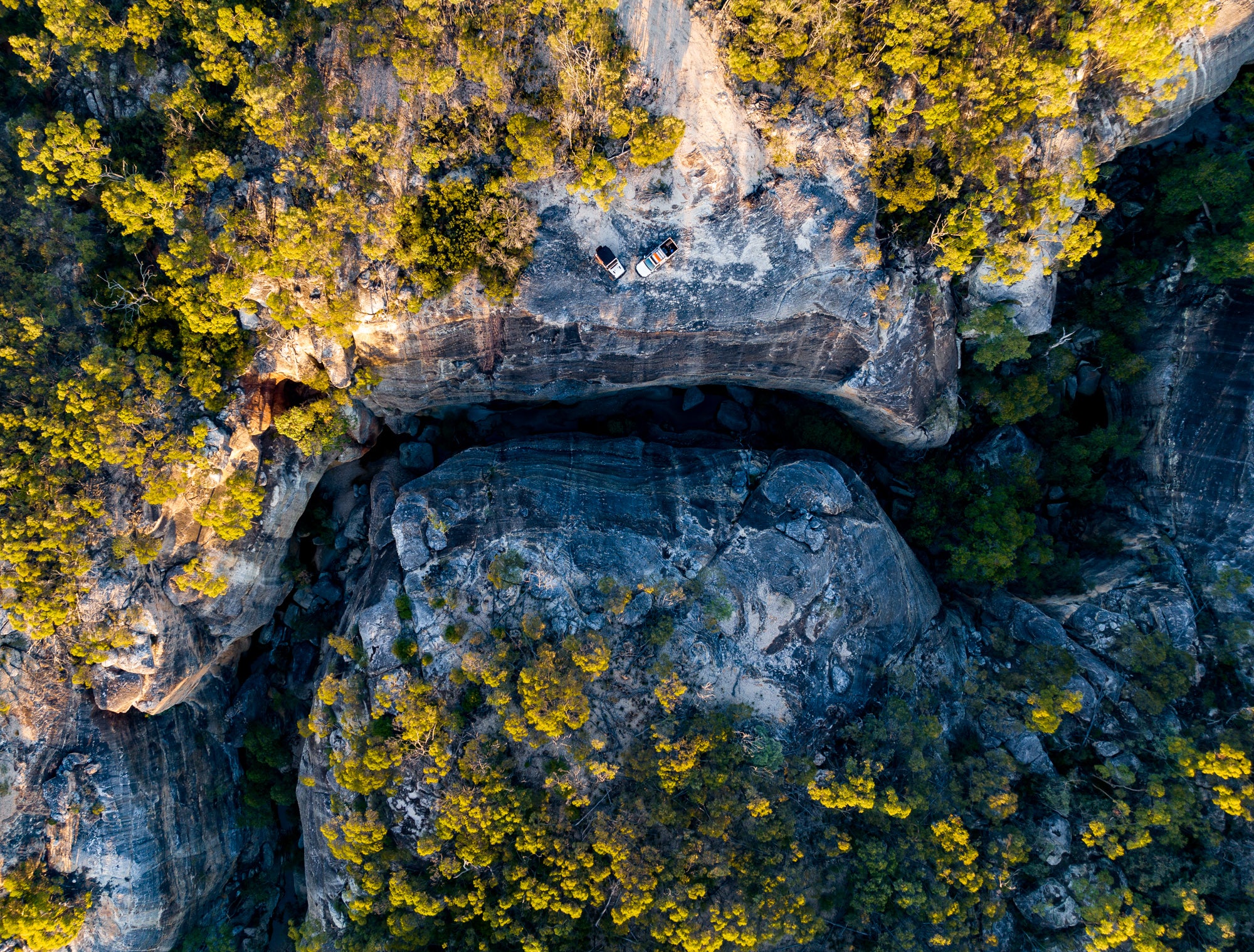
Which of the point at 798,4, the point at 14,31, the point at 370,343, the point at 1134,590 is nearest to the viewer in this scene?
the point at 798,4

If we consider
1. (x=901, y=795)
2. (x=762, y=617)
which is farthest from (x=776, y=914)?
(x=762, y=617)

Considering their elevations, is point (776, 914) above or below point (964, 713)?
below

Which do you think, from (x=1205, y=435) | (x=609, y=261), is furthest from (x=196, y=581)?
(x=1205, y=435)

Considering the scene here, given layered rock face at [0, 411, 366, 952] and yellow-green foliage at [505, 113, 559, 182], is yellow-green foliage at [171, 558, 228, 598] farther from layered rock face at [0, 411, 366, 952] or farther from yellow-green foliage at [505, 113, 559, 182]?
yellow-green foliage at [505, 113, 559, 182]

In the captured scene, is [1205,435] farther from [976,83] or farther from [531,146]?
[531,146]

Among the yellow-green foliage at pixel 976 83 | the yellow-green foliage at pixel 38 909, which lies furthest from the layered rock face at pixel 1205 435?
the yellow-green foliage at pixel 38 909

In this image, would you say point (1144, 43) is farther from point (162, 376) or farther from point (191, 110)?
point (162, 376)

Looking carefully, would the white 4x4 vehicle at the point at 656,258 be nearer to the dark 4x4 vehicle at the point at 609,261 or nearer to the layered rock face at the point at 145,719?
the dark 4x4 vehicle at the point at 609,261

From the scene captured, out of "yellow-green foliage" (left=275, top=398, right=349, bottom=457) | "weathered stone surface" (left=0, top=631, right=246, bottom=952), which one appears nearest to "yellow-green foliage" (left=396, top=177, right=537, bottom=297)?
"yellow-green foliage" (left=275, top=398, right=349, bottom=457)

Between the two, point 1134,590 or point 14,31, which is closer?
point 14,31
